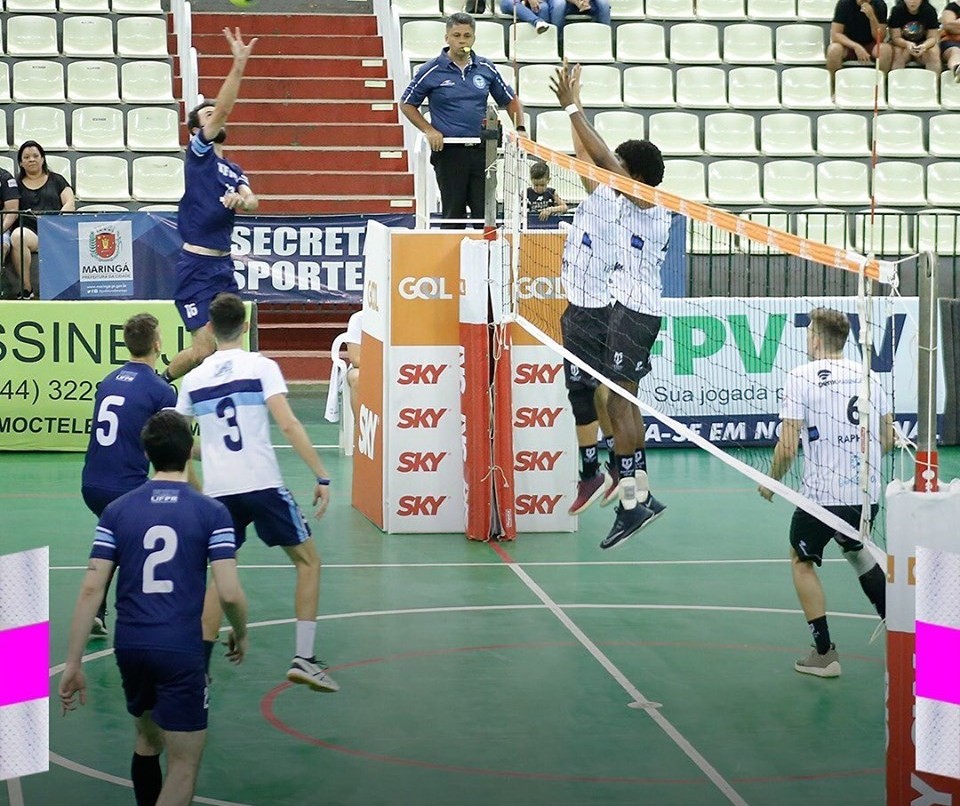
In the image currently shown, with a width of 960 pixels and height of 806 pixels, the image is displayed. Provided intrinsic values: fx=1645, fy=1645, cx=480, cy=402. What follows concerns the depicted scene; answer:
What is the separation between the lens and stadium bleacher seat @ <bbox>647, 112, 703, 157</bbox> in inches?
776

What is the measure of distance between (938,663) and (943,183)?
16025mm

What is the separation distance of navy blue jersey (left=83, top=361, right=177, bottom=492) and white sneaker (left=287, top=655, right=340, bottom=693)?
4.37 feet

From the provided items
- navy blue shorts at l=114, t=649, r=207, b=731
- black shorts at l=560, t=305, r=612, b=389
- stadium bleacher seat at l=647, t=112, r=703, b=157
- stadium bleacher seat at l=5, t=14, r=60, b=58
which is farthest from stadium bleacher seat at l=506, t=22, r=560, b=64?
navy blue shorts at l=114, t=649, r=207, b=731

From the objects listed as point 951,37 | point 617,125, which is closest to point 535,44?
point 617,125

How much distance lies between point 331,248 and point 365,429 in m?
5.86

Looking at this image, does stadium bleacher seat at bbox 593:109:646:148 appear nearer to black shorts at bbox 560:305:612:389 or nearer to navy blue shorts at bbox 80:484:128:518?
black shorts at bbox 560:305:612:389

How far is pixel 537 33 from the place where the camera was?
2039cm

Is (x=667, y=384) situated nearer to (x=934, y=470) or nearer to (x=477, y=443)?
(x=477, y=443)

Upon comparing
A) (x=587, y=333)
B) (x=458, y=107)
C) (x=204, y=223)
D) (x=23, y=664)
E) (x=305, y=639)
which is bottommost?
(x=305, y=639)

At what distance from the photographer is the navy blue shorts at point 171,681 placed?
5559mm

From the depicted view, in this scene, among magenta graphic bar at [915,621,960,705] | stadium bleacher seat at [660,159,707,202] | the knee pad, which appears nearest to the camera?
magenta graphic bar at [915,621,960,705]

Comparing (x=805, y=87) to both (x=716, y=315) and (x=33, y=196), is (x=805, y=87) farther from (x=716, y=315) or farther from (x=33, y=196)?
(x=33, y=196)

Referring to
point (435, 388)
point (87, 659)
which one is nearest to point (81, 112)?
point (435, 388)

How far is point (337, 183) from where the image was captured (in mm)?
20203
